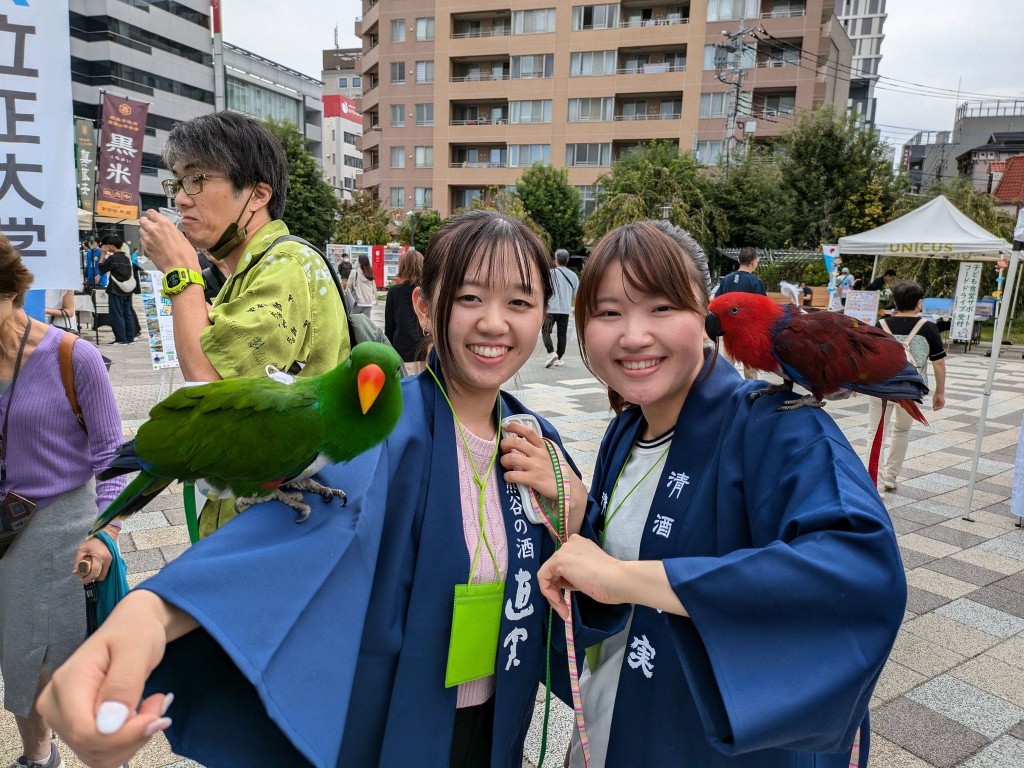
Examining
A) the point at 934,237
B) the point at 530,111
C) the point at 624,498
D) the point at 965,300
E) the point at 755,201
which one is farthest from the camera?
the point at 530,111

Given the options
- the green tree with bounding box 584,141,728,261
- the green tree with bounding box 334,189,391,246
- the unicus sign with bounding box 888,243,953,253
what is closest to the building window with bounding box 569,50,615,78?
the green tree with bounding box 584,141,728,261

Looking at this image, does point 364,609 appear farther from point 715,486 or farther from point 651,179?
point 651,179

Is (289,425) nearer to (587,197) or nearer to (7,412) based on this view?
(7,412)

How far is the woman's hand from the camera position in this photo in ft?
6.82

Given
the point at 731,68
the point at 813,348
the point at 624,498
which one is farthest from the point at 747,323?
A: the point at 731,68

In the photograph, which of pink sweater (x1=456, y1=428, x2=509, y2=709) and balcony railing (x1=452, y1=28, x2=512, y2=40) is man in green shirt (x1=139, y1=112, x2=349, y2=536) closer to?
pink sweater (x1=456, y1=428, x2=509, y2=709)

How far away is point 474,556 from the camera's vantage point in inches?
54.5

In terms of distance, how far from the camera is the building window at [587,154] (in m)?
40.3

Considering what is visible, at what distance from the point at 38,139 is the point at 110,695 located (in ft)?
9.99

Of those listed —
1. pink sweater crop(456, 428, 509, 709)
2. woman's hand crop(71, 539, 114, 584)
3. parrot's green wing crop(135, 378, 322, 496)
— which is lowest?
woman's hand crop(71, 539, 114, 584)

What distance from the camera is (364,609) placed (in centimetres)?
113

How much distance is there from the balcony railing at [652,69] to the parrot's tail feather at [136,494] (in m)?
43.2

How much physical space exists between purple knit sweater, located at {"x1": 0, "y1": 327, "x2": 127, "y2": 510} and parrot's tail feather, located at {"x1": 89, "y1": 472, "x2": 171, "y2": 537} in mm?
827

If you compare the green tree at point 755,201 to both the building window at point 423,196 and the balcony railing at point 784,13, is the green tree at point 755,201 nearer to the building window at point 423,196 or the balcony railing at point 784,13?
the balcony railing at point 784,13
